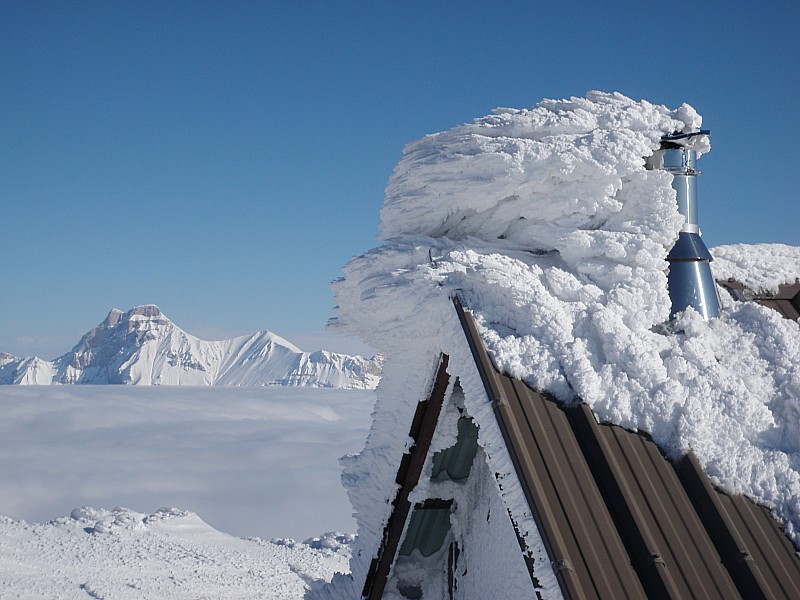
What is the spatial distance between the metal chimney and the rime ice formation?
0.12 m

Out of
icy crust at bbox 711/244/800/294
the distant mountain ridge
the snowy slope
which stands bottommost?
the distant mountain ridge

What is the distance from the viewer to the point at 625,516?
2334mm

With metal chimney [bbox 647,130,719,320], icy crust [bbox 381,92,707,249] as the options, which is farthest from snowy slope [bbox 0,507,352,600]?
metal chimney [bbox 647,130,719,320]

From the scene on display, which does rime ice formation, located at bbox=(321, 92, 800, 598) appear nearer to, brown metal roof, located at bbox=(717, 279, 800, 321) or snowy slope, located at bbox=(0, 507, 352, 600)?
brown metal roof, located at bbox=(717, 279, 800, 321)

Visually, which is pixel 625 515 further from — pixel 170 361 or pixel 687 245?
pixel 170 361

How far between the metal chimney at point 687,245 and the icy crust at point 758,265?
44 cm

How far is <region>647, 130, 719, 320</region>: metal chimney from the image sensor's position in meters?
3.42

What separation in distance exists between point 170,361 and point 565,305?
144 m

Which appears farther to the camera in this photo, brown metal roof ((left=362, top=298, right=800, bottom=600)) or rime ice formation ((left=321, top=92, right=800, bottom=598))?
rime ice formation ((left=321, top=92, right=800, bottom=598))

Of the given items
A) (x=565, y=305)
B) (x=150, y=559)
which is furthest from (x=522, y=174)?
(x=150, y=559)

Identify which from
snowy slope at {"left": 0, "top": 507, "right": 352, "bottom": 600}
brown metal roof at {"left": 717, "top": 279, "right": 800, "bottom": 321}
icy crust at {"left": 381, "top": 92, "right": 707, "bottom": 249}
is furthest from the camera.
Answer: snowy slope at {"left": 0, "top": 507, "right": 352, "bottom": 600}

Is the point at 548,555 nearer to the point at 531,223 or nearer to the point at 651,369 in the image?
the point at 651,369

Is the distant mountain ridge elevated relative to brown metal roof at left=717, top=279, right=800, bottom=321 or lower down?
lower down

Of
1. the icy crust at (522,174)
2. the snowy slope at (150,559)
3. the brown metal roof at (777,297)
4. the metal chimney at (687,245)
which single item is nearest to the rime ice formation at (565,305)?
the icy crust at (522,174)
